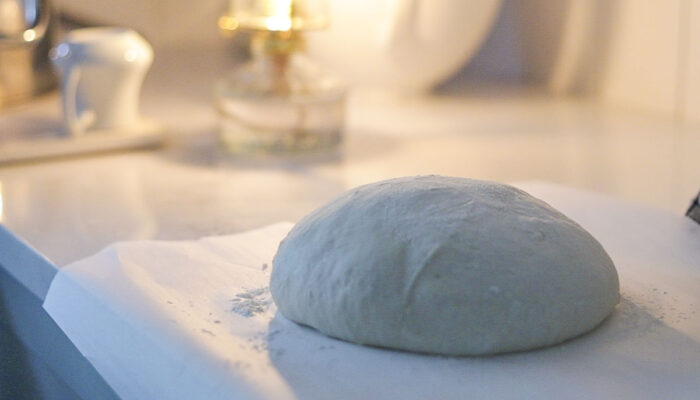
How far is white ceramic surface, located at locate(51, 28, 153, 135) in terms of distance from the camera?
1128 mm

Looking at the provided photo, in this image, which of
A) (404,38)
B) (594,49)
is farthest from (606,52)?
(404,38)

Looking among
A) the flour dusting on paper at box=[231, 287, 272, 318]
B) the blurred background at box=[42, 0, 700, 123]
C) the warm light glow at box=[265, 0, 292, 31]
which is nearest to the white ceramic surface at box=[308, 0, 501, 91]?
the blurred background at box=[42, 0, 700, 123]

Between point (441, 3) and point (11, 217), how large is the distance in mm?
685

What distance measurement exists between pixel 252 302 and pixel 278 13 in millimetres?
642

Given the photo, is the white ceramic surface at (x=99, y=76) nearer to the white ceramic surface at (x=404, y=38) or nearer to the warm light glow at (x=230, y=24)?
the warm light glow at (x=230, y=24)

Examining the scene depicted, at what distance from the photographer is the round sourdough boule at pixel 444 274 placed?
514 millimetres

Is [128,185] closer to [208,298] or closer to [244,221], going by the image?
[244,221]

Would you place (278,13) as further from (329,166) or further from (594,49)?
(594,49)

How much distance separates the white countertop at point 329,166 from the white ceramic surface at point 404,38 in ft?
0.16

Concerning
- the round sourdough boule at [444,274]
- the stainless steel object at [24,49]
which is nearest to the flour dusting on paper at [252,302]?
the round sourdough boule at [444,274]

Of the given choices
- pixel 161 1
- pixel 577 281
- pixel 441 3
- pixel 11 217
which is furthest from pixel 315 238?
pixel 161 1

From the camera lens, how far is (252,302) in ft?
1.96

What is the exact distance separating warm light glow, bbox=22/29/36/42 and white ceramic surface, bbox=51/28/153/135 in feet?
0.33

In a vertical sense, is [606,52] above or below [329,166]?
above
